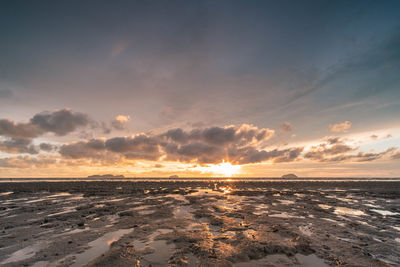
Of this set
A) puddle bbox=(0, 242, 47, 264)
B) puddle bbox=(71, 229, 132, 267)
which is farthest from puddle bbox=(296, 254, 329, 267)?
puddle bbox=(0, 242, 47, 264)

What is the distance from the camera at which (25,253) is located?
9031mm

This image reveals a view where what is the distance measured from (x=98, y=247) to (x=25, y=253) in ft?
10.4

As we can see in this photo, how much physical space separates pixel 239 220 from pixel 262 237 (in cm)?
444

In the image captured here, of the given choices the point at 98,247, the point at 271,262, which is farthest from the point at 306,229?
the point at 98,247

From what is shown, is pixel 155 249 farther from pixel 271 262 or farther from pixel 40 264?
pixel 271 262

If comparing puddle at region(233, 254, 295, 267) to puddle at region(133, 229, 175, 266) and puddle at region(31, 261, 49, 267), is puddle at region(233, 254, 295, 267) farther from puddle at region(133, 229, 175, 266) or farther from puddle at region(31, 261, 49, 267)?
puddle at region(31, 261, 49, 267)

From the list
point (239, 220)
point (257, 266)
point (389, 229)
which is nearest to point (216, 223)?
point (239, 220)

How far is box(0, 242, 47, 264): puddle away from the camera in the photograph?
8.38 metres

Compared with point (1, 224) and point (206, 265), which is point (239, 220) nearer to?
point (206, 265)

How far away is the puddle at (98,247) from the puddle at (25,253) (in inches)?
87.5

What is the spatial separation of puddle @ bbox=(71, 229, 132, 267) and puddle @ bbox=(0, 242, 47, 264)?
87.5 inches

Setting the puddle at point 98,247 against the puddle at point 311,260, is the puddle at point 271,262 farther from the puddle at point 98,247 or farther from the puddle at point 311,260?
the puddle at point 98,247

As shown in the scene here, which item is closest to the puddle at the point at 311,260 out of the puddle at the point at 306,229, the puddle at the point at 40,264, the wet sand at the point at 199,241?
the wet sand at the point at 199,241

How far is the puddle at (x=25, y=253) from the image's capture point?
330 inches
